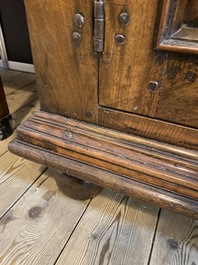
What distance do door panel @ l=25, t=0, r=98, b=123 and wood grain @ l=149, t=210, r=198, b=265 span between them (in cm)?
32

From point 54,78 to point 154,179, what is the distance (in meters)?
0.24

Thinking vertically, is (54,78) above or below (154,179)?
above

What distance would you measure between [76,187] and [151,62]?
34 centimetres

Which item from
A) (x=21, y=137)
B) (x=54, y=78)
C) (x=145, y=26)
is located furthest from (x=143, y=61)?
(x=21, y=137)

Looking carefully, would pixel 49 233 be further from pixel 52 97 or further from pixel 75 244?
pixel 52 97

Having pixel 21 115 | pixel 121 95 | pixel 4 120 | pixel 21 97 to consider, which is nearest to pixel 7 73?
pixel 21 97

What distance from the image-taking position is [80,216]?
55 centimetres

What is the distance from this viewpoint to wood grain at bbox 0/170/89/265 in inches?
18.6

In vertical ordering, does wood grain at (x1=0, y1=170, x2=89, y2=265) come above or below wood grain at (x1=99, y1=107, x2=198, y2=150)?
below

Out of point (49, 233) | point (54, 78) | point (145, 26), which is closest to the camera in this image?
point (145, 26)

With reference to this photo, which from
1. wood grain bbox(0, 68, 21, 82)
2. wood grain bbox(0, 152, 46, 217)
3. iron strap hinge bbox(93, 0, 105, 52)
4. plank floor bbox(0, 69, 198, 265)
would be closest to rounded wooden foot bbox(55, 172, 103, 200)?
plank floor bbox(0, 69, 198, 265)

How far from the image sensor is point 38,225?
0.53 meters

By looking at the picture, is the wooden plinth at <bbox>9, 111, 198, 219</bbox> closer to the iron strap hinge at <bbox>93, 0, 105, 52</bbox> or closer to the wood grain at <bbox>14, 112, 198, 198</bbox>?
the wood grain at <bbox>14, 112, 198, 198</bbox>

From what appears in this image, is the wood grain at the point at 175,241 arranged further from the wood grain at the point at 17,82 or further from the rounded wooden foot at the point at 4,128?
the wood grain at the point at 17,82
